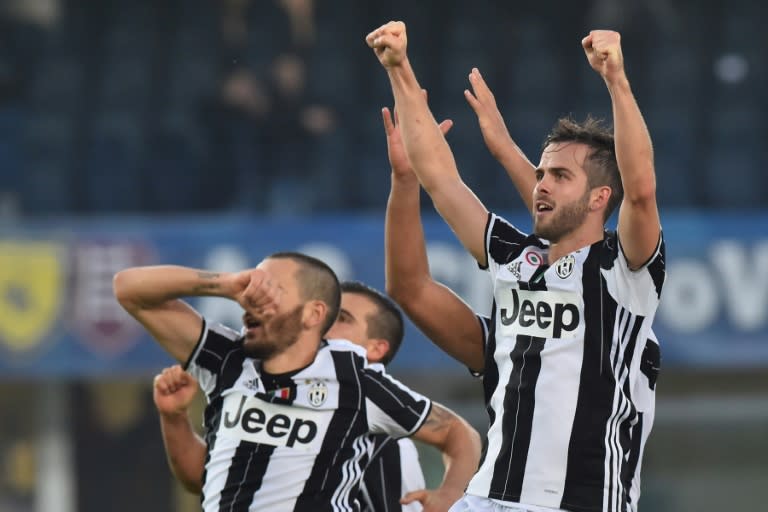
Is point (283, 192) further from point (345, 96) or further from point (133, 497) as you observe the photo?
point (133, 497)

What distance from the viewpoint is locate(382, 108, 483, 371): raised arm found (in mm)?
4008

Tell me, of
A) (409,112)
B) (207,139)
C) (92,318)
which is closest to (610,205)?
(409,112)

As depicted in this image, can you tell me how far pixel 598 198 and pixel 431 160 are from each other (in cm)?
44

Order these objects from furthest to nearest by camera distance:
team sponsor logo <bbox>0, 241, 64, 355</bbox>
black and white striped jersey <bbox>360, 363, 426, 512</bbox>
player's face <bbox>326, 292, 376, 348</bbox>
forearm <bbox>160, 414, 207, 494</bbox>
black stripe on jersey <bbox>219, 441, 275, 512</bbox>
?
team sponsor logo <bbox>0, 241, 64, 355</bbox>, player's face <bbox>326, 292, 376, 348</bbox>, black and white striped jersey <bbox>360, 363, 426, 512</bbox>, forearm <bbox>160, 414, 207, 494</bbox>, black stripe on jersey <bbox>219, 441, 275, 512</bbox>

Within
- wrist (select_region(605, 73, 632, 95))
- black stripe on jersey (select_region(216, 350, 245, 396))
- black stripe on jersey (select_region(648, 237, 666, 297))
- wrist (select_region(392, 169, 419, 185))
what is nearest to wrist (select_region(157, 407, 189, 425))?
black stripe on jersey (select_region(216, 350, 245, 396))

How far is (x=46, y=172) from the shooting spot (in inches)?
372

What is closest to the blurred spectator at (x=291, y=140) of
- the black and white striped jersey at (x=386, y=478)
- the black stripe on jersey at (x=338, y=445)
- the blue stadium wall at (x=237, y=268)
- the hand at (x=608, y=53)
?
the blue stadium wall at (x=237, y=268)

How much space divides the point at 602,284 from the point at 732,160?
20.0 ft

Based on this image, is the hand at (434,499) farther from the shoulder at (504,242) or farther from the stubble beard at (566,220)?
the stubble beard at (566,220)

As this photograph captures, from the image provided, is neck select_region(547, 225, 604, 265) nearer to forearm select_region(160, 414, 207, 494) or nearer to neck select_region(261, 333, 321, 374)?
neck select_region(261, 333, 321, 374)

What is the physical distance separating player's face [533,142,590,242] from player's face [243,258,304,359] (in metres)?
0.81

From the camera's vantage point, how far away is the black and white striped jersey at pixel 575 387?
3441 mm

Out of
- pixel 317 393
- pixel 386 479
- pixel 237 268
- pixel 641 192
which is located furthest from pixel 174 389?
pixel 237 268

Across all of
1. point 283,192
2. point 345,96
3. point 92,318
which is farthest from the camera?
point 345,96
